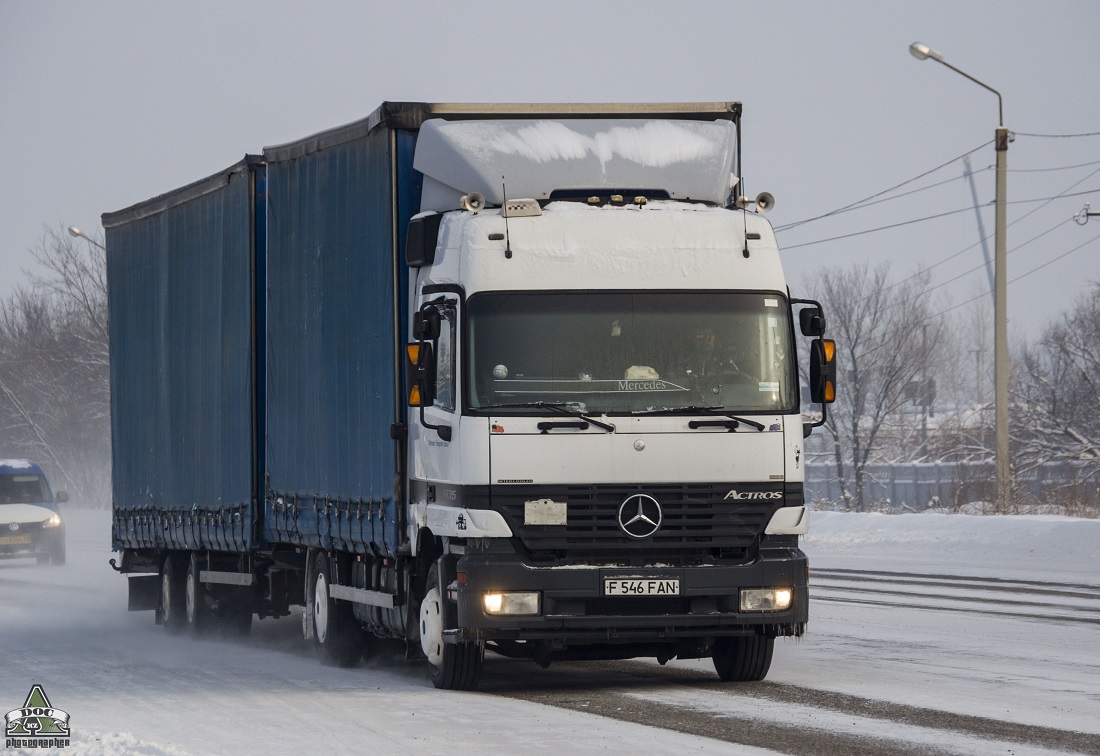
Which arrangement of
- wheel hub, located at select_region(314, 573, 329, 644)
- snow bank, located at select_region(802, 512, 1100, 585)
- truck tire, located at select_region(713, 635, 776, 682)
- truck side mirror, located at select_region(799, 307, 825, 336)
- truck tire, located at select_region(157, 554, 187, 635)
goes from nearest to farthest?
truck side mirror, located at select_region(799, 307, 825, 336), truck tire, located at select_region(713, 635, 776, 682), wheel hub, located at select_region(314, 573, 329, 644), truck tire, located at select_region(157, 554, 187, 635), snow bank, located at select_region(802, 512, 1100, 585)

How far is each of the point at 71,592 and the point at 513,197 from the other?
16054 millimetres

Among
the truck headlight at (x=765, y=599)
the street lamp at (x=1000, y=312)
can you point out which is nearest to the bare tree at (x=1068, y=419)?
the street lamp at (x=1000, y=312)

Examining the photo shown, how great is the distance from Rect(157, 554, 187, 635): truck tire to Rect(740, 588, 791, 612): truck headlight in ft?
28.8

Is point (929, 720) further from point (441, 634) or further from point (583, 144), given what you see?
point (583, 144)

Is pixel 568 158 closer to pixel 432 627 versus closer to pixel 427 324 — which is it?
pixel 427 324

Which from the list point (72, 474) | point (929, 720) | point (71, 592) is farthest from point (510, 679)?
point (72, 474)

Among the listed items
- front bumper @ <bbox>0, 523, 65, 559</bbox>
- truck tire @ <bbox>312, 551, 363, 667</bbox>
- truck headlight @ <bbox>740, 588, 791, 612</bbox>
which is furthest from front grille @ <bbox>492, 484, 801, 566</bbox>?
front bumper @ <bbox>0, 523, 65, 559</bbox>

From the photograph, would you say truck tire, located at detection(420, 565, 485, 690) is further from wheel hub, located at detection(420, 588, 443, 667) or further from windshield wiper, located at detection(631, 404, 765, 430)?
windshield wiper, located at detection(631, 404, 765, 430)

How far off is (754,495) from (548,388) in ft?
4.70

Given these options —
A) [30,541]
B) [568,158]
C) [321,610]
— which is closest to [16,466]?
[30,541]

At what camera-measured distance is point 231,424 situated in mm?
15633

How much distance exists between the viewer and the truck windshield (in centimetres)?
1084

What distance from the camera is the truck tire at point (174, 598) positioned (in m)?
18.1

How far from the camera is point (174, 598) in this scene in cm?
1822
